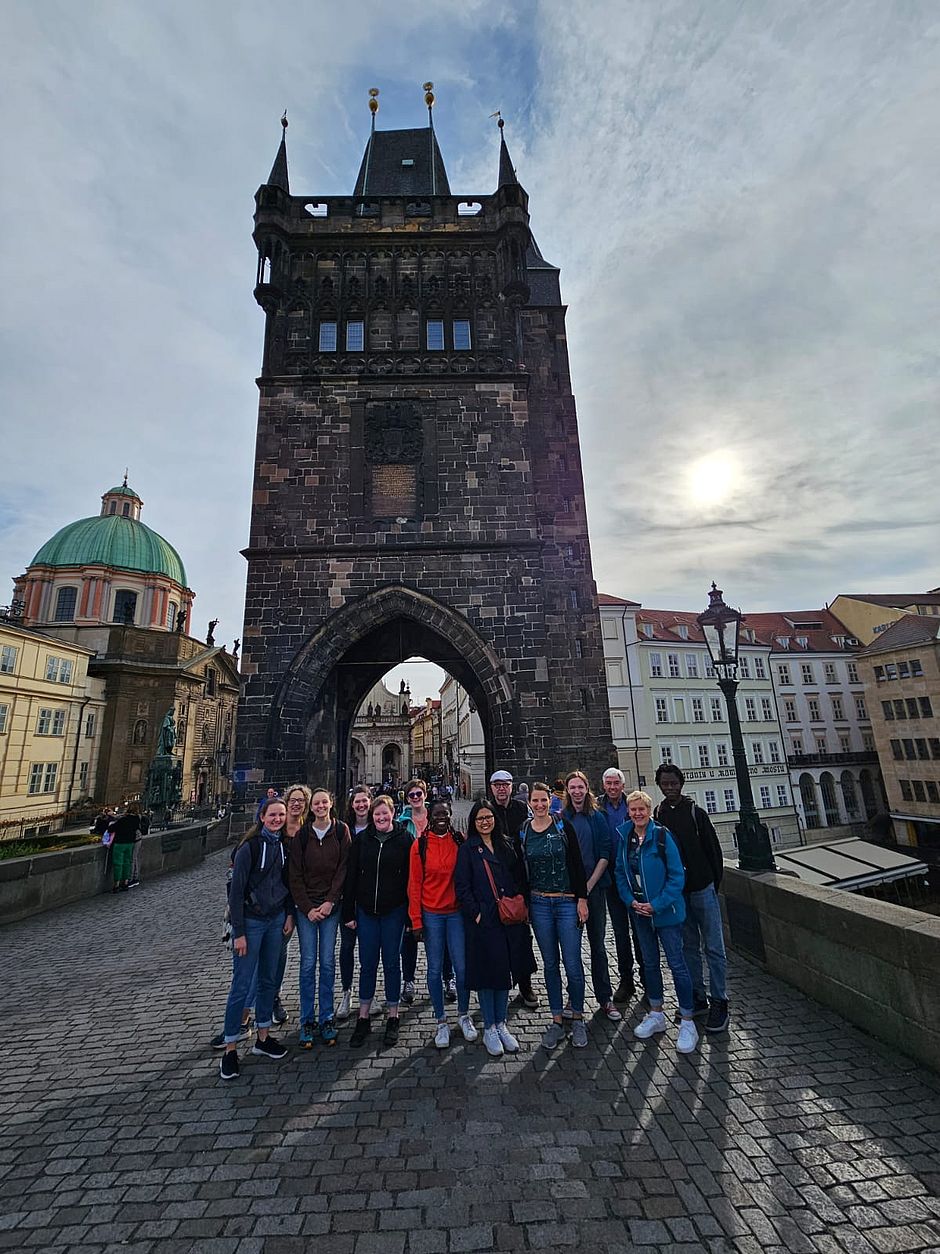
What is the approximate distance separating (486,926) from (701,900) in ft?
5.88

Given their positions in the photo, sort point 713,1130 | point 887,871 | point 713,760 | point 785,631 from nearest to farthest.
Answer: point 713,1130 < point 887,871 < point 713,760 < point 785,631

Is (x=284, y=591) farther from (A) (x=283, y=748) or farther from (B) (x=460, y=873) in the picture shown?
(B) (x=460, y=873)

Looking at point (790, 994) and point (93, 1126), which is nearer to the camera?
point (93, 1126)

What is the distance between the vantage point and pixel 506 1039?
411 centimetres

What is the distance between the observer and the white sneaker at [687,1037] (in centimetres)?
396

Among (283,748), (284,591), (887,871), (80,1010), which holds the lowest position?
(80,1010)

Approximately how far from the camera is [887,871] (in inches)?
265

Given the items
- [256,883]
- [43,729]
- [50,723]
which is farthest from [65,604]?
[256,883]

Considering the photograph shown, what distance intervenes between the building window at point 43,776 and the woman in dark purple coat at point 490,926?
31367 mm

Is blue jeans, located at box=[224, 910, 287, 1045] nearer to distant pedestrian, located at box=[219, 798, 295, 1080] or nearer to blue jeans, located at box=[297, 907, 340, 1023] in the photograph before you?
distant pedestrian, located at box=[219, 798, 295, 1080]

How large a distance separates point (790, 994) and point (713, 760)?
1094 inches

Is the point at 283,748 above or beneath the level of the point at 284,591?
beneath

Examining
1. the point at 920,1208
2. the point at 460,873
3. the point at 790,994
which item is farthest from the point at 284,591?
the point at 920,1208

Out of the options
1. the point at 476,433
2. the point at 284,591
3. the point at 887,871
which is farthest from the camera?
the point at 476,433
